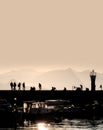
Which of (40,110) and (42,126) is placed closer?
(42,126)

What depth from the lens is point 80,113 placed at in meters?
150

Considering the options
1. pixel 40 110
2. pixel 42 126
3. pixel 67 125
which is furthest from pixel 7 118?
pixel 40 110

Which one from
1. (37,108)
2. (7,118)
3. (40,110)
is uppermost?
(37,108)

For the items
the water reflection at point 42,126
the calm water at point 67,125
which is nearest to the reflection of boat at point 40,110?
the calm water at point 67,125

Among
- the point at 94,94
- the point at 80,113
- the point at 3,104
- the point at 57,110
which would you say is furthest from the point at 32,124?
the point at 94,94

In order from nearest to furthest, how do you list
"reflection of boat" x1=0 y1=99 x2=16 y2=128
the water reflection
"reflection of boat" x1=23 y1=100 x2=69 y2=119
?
"reflection of boat" x1=0 y1=99 x2=16 y2=128 → the water reflection → "reflection of boat" x1=23 y1=100 x2=69 y2=119

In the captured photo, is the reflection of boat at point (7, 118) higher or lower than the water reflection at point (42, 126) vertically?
higher

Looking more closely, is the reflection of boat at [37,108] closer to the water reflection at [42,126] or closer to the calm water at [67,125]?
the calm water at [67,125]

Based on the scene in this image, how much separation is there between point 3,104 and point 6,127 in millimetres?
10761

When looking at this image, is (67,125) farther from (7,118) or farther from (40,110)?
(7,118)

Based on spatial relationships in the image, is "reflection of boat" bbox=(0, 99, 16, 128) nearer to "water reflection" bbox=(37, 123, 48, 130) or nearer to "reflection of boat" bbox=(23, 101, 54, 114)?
"water reflection" bbox=(37, 123, 48, 130)

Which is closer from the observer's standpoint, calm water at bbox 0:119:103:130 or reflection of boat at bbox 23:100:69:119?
calm water at bbox 0:119:103:130

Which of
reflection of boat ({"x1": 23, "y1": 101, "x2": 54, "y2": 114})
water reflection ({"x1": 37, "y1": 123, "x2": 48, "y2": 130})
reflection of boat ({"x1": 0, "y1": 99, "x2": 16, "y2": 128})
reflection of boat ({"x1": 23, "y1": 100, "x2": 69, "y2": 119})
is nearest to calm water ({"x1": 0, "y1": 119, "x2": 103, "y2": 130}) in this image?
water reflection ({"x1": 37, "y1": 123, "x2": 48, "y2": 130})

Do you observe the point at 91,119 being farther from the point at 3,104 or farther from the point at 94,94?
the point at 94,94
